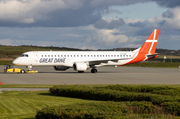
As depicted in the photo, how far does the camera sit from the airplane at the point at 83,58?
1828 inches

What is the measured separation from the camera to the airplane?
4644cm

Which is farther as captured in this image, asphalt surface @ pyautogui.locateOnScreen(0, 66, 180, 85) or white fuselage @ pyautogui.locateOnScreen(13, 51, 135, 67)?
white fuselage @ pyautogui.locateOnScreen(13, 51, 135, 67)

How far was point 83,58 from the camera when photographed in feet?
162

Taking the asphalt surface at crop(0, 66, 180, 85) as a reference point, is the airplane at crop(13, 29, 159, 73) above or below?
above

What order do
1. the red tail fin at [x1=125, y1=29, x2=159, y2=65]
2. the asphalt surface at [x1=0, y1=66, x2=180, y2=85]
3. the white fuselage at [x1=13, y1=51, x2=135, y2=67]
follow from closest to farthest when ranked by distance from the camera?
the asphalt surface at [x1=0, y1=66, x2=180, y2=85] < the white fuselage at [x1=13, y1=51, x2=135, y2=67] < the red tail fin at [x1=125, y1=29, x2=159, y2=65]

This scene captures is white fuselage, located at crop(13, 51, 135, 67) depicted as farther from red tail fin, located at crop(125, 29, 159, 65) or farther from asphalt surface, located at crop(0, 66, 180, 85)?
asphalt surface, located at crop(0, 66, 180, 85)

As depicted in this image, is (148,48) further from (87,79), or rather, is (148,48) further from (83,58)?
(87,79)

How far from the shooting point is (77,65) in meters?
46.2

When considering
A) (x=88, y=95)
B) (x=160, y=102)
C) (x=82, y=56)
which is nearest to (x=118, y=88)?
(x=88, y=95)

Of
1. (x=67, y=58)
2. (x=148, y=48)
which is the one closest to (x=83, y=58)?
(x=67, y=58)

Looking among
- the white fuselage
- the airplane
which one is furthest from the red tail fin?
the white fuselage

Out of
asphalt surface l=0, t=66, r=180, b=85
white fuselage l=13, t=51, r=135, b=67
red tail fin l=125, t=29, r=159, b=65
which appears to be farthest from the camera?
red tail fin l=125, t=29, r=159, b=65

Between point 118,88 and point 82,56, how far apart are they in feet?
100

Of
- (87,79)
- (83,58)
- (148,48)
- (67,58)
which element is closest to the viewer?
(87,79)
